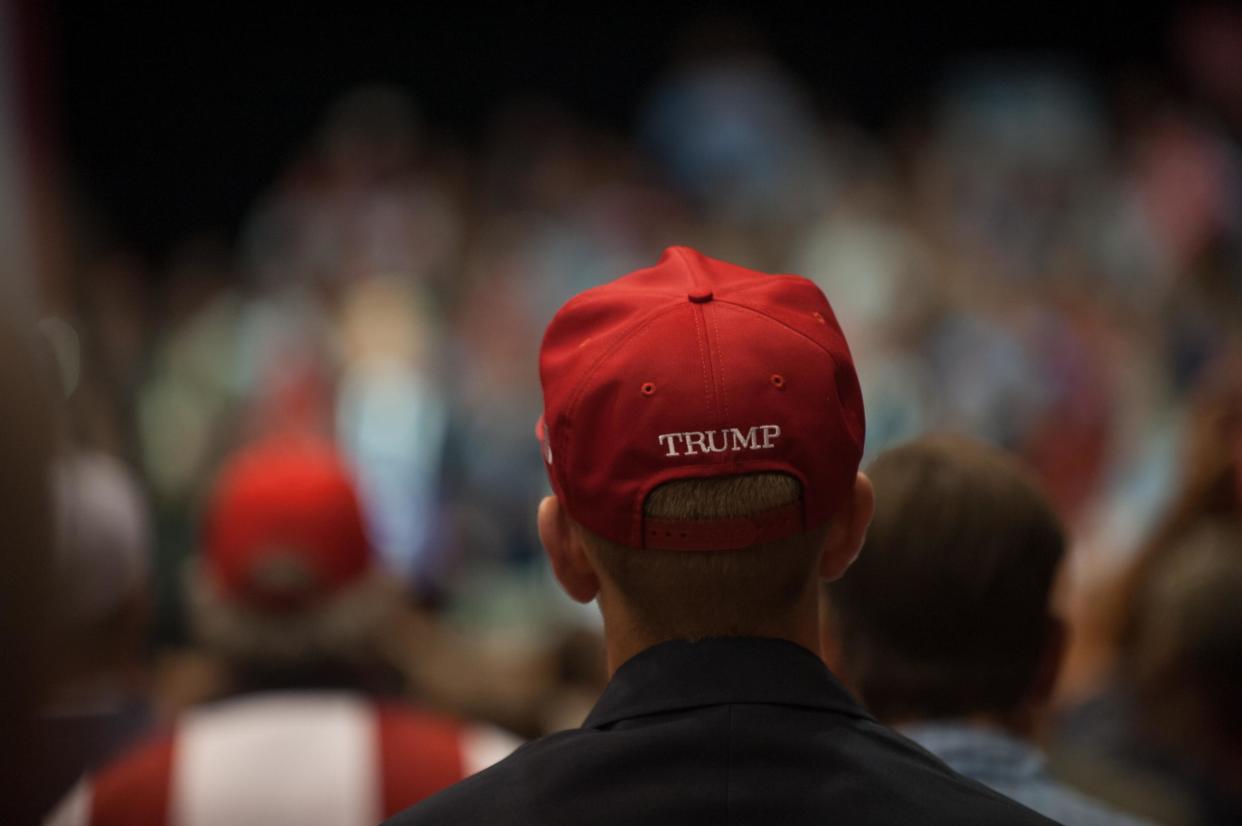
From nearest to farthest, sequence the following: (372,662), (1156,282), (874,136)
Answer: (372,662), (1156,282), (874,136)

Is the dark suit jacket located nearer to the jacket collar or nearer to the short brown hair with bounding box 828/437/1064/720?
the jacket collar

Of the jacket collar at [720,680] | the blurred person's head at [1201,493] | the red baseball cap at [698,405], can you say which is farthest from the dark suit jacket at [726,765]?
the blurred person's head at [1201,493]

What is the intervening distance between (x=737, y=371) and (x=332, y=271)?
9.14m

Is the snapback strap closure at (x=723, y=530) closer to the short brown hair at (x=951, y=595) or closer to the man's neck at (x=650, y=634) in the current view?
the man's neck at (x=650, y=634)

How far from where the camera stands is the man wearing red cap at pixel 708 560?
3.55 ft

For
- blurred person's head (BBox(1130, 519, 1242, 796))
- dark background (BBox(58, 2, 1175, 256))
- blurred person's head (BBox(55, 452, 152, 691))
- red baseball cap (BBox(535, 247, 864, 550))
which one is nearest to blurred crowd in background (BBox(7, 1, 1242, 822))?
dark background (BBox(58, 2, 1175, 256))

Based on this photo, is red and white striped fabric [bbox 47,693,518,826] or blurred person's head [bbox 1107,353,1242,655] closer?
red and white striped fabric [bbox 47,693,518,826]

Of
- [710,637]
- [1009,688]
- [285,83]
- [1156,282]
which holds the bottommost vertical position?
[1009,688]

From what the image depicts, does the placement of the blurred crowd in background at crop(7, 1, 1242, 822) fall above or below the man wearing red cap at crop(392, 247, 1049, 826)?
above

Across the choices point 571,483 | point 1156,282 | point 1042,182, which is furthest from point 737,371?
point 1042,182

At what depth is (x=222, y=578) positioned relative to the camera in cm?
231

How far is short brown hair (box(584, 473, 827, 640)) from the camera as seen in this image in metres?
1.18

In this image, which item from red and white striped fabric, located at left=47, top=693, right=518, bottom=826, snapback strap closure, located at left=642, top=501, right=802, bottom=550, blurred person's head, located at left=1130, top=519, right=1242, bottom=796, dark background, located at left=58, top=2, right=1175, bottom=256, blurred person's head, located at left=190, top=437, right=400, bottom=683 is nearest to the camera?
snapback strap closure, located at left=642, top=501, right=802, bottom=550

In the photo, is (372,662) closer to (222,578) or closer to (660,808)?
(222,578)
